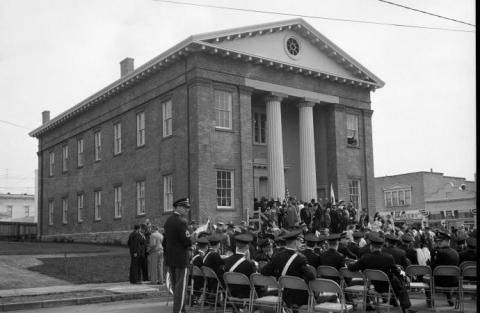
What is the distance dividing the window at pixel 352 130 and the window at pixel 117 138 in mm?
13604

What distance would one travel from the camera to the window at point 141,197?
106ft

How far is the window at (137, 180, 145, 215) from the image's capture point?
106 feet

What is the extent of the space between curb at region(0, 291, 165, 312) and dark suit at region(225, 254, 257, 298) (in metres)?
5.56

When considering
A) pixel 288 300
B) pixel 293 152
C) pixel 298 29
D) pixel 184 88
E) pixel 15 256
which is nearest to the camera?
pixel 288 300

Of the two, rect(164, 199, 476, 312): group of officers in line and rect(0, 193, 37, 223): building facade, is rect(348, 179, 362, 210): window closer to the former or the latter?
rect(164, 199, 476, 312): group of officers in line

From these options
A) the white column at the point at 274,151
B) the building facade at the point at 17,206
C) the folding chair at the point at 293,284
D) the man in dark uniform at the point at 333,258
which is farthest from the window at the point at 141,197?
the building facade at the point at 17,206

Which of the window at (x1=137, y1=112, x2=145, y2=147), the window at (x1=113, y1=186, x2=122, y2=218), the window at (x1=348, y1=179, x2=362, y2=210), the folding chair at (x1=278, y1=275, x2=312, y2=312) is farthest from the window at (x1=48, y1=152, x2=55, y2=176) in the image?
the folding chair at (x1=278, y1=275, x2=312, y2=312)

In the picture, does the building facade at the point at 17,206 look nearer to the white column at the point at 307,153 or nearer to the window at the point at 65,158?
the window at the point at 65,158

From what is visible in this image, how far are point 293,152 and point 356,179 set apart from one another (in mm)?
4042

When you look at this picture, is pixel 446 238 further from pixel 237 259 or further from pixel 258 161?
pixel 258 161

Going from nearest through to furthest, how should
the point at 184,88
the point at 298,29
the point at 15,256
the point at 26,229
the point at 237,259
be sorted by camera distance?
the point at 237,259, the point at 15,256, the point at 184,88, the point at 298,29, the point at 26,229

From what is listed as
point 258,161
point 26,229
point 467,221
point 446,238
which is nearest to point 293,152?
point 258,161

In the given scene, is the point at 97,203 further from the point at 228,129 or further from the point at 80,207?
the point at 228,129

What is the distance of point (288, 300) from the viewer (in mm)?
9117
